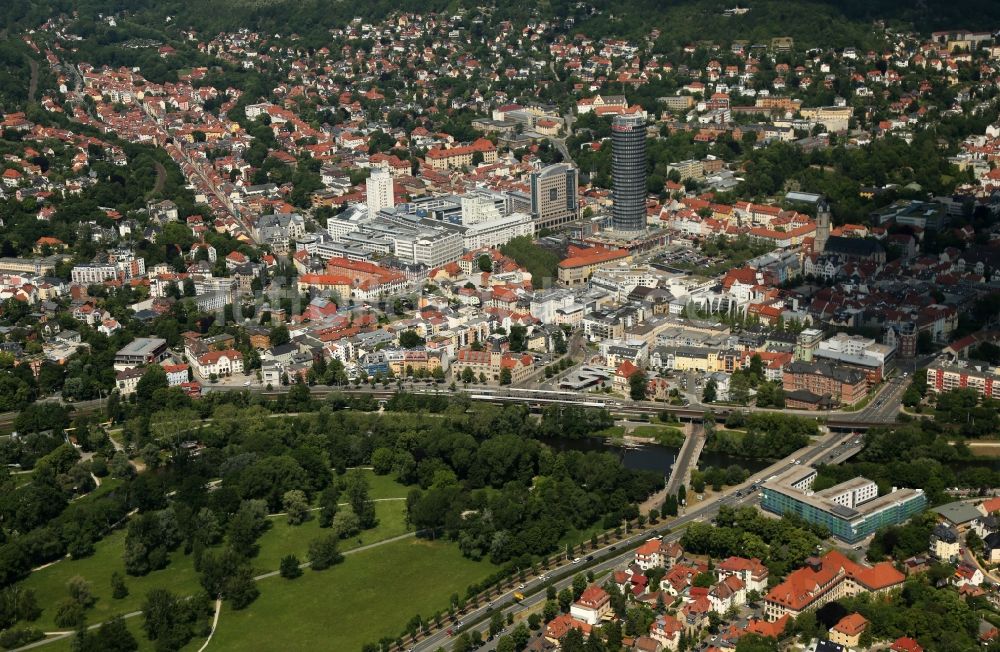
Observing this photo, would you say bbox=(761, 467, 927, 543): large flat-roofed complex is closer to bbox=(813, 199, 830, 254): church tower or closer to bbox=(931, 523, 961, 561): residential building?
bbox=(931, 523, 961, 561): residential building

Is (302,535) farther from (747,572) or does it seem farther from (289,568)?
(747,572)

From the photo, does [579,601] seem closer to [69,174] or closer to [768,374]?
[768,374]

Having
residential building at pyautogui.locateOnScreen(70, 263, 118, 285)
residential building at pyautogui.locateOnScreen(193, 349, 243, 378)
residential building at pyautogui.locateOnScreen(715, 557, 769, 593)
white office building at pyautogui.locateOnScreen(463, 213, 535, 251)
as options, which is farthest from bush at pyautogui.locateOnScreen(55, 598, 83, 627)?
white office building at pyautogui.locateOnScreen(463, 213, 535, 251)

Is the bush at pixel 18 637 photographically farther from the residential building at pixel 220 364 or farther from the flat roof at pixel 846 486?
the flat roof at pixel 846 486

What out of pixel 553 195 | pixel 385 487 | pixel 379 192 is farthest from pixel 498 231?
pixel 385 487

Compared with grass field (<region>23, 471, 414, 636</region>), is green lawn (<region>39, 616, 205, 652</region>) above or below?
below
